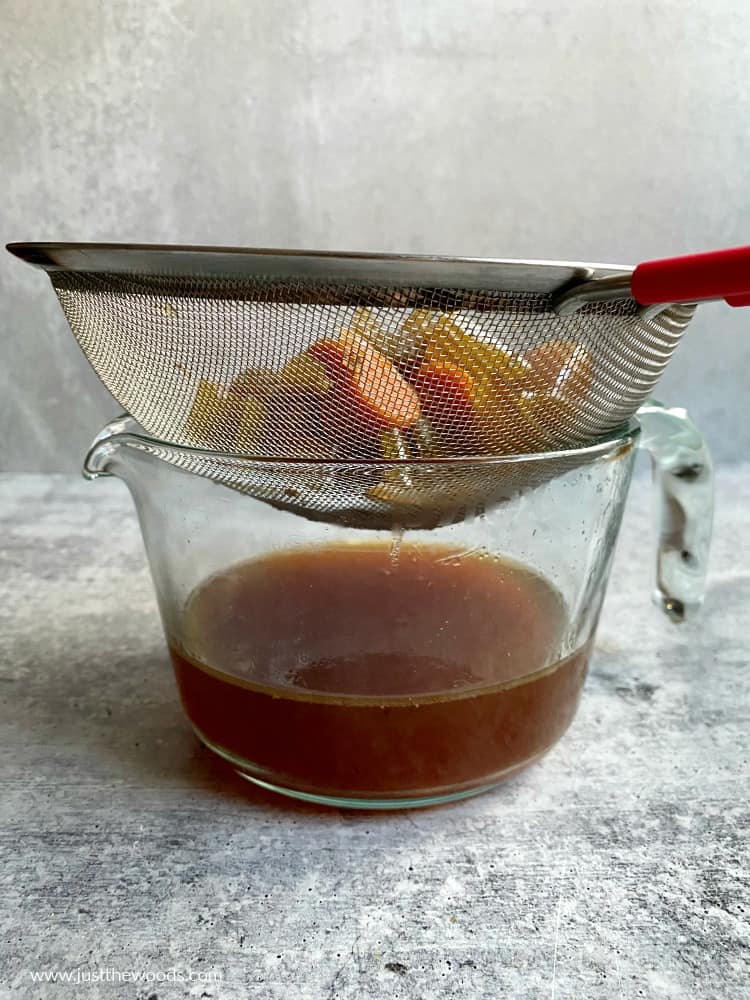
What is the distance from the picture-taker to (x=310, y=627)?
2.17ft

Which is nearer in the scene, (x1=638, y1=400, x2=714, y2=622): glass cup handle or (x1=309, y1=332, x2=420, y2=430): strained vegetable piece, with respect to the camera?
(x1=309, y1=332, x2=420, y2=430): strained vegetable piece

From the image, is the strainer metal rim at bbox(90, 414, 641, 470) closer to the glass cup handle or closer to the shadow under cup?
the shadow under cup

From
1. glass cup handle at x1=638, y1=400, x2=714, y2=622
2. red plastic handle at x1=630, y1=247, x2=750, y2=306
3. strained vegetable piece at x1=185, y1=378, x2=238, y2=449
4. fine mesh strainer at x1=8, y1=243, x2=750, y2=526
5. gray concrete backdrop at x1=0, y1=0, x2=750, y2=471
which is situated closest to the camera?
red plastic handle at x1=630, y1=247, x2=750, y2=306

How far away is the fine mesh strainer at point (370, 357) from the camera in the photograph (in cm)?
61

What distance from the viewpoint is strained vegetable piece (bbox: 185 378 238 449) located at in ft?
2.34

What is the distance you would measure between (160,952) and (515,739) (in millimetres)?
299

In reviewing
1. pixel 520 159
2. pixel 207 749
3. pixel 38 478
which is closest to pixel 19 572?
pixel 207 749

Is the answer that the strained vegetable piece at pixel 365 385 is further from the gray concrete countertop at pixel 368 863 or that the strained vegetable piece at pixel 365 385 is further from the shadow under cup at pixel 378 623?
the gray concrete countertop at pixel 368 863

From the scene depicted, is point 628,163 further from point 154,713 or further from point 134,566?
point 154,713

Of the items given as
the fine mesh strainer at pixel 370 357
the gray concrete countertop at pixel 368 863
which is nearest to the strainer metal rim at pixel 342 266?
the fine mesh strainer at pixel 370 357

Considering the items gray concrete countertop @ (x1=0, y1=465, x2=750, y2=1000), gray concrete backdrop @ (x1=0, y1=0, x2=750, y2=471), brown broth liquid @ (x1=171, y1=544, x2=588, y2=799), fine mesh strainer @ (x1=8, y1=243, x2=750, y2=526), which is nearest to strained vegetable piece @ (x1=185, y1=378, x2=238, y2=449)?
fine mesh strainer @ (x1=8, y1=243, x2=750, y2=526)

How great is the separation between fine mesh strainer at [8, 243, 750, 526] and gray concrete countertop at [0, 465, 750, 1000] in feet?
0.84

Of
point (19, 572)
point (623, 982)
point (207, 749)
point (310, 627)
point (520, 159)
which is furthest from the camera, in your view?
point (520, 159)

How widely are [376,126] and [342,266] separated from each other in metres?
1.31
